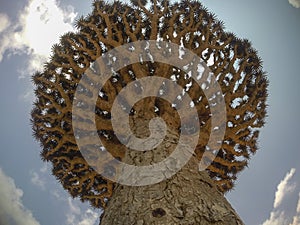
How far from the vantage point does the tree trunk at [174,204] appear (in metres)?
3.17

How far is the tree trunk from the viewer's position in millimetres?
3170

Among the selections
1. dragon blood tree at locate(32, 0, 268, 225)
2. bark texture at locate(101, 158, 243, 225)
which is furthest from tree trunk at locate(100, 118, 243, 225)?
dragon blood tree at locate(32, 0, 268, 225)

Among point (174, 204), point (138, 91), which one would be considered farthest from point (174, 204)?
point (138, 91)

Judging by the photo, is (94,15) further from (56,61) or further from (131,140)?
(131,140)

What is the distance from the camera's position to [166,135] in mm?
5164

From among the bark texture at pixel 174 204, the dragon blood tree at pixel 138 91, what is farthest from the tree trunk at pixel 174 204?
the dragon blood tree at pixel 138 91

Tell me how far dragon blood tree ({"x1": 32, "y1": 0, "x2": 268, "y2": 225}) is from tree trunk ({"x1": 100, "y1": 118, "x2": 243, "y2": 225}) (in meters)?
1.80

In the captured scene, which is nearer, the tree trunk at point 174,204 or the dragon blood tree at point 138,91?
the tree trunk at point 174,204

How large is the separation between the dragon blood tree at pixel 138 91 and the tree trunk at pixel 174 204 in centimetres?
180

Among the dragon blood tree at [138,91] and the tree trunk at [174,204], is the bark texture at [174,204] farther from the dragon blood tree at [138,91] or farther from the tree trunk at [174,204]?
the dragon blood tree at [138,91]

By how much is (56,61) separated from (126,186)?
3866 millimetres

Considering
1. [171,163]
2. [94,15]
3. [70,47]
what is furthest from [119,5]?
[171,163]

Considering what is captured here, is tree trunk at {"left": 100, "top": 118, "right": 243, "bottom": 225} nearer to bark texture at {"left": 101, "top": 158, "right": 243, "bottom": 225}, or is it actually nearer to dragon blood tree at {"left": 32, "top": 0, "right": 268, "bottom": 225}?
bark texture at {"left": 101, "top": 158, "right": 243, "bottom": 225}

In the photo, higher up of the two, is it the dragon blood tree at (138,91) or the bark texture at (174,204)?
the dragon blood tree at (138,91)
